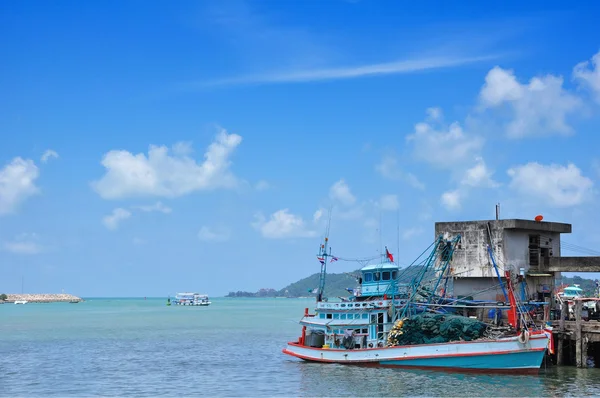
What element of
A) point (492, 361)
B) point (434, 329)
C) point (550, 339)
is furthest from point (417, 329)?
point (550, 339)

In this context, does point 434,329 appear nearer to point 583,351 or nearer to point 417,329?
point 417,329

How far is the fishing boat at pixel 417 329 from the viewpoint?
42656mm

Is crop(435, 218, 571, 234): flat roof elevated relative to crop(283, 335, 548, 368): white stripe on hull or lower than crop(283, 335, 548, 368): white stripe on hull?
elevated

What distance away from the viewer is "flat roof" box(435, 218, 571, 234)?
49.4 meters

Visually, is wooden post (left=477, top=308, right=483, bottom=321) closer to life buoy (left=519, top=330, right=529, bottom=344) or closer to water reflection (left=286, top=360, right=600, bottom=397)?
water reflection (left=286, top=360, right=600, bottom=397)

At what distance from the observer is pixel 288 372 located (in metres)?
47.7

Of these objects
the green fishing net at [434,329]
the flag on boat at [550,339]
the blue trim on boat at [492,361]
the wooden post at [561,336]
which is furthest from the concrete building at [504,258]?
the blue trim on boat at [492,361]

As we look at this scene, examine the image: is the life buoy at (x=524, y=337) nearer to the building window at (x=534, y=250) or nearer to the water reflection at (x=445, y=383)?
the water reflection at (x=445, y=383)

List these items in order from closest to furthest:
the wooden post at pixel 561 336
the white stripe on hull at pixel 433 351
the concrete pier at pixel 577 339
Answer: the white stripe on hull at pixel 433 351 < the concrete pier at pixel 577 339 < the wooden post at pixel 561 336

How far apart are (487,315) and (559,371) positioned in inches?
255

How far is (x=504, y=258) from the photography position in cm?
4938

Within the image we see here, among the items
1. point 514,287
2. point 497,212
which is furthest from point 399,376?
point 497,212

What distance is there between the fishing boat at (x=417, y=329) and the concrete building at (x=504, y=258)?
1216 mm

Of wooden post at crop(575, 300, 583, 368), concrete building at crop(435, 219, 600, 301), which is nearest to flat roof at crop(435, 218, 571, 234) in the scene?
concrete building at crop(435, 219, 600, 301)
